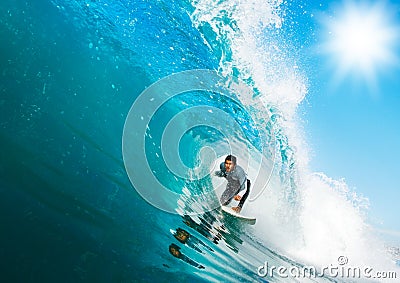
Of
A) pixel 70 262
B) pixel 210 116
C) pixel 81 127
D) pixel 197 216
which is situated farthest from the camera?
pixel 210 116

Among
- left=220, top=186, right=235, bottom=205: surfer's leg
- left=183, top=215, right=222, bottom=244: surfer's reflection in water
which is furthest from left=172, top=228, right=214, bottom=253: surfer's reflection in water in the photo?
left=220, top=186, right=235, bottom=205: surfer's leg

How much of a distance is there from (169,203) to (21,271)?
12.6ft

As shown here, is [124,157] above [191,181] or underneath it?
underneath

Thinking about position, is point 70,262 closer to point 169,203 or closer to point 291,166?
point 169,203

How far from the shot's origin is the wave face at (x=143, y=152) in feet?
11.9

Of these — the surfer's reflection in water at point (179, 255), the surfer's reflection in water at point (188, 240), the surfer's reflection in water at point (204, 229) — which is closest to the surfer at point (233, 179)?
the surfer's reflection in water at point (204, 229)

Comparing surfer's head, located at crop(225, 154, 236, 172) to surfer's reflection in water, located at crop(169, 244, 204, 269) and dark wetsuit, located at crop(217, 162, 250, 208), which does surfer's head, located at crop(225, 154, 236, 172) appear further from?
surfer's reflection in water, located at crop(169, 244, 204, 269)

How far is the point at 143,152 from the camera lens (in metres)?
8.17

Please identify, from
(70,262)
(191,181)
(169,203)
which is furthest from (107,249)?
(191,181)

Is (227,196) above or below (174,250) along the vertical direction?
above

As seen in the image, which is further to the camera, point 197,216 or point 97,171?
point 197,216

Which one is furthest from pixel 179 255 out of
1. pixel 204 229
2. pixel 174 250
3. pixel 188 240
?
pixel 204 229

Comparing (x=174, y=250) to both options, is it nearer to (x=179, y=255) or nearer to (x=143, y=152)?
(x=179, y=255)

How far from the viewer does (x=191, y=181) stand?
31.4 feet
